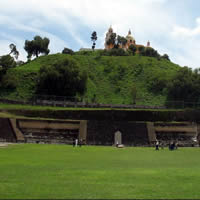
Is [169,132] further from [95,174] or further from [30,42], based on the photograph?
[30,42]

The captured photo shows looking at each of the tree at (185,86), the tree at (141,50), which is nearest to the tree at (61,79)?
the tree at (185,86)

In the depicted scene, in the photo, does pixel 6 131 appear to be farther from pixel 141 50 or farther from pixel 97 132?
pixel 141 50

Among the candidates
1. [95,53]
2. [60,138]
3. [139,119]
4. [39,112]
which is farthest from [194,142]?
[95,53]

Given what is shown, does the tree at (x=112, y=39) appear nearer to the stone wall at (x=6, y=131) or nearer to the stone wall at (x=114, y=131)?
the stone wall at (x=114, y=131)

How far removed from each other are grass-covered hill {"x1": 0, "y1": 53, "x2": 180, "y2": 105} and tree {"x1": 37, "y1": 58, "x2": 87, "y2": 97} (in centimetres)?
278

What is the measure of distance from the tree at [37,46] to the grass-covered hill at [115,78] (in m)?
6.54

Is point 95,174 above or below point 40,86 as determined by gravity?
below

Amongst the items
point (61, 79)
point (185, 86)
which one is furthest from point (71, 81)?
point (185, 86)

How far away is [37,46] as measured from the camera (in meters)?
78.1

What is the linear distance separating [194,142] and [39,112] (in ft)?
64.5

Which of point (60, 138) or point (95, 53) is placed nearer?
point (60, 138)

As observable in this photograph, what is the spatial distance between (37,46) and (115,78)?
23.1m

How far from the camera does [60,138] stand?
37.9m

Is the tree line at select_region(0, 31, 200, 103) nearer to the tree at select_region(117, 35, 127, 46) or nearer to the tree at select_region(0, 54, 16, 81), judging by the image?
the tree at select_region(0, 54, 16, 81)
